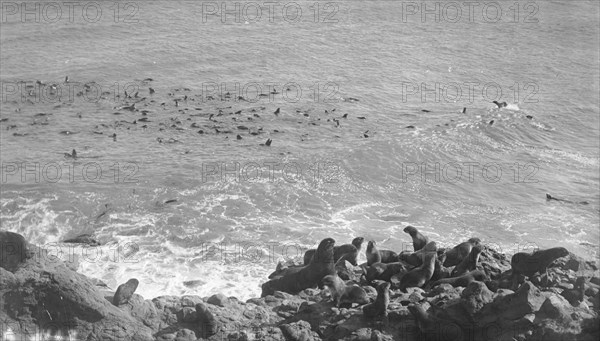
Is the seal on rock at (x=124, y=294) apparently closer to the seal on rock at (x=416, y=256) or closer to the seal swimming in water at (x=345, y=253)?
the seal swimming in water at (x=345, y=253)

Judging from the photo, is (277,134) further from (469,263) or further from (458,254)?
(469,263)

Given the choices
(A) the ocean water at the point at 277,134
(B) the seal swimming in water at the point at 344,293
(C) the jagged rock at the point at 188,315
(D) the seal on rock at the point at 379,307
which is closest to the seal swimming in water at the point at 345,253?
(A) the ocean water at the point at 277,134

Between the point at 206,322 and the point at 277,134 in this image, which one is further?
the point at 277,134

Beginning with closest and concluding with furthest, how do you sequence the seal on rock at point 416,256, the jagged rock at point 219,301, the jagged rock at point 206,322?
the jagged rock at point 206,322 < the jagged rock at point 219,301 < the seal on rock at point 416,256

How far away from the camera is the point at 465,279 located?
49.4 ft

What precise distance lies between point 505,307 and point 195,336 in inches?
229

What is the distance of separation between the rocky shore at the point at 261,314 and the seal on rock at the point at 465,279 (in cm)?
66

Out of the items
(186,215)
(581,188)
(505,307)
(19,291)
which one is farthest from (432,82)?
(19,291)

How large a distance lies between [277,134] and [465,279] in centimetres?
1535

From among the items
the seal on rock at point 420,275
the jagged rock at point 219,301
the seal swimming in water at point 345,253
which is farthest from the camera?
the seal swimming in water at point 345,253

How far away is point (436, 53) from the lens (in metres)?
40.9

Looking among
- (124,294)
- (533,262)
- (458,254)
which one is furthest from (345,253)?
(124,294)

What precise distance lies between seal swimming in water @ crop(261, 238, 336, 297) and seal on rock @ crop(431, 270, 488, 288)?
8.04ft

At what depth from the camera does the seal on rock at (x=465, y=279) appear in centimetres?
1501
